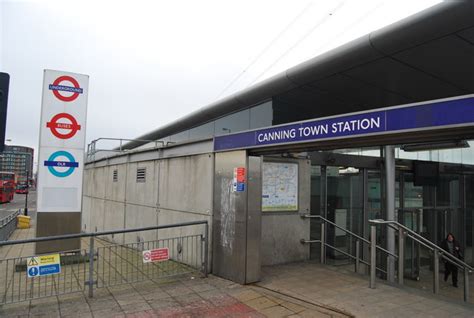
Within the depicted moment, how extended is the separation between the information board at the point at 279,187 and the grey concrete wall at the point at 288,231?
115 mm

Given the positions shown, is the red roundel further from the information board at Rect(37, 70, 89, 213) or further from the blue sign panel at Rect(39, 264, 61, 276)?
Answer: the blue sign panel at Rect(39, 264, 61, 276)

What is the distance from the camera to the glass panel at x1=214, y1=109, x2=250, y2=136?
15242 millimetres

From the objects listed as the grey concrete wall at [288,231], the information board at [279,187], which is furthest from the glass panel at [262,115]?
the information board at [279,187]

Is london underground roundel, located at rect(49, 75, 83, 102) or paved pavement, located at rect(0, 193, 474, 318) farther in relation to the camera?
london underground roundel, located at rect(49, 75, 83, 102)

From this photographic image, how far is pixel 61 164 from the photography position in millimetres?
8781

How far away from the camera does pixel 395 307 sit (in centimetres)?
498

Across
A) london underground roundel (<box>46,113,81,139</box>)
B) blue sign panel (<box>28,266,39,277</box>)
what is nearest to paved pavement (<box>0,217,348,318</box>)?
blue sign panel (<box>28,266,39,277</box>)

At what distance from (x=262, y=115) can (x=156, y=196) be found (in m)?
6.14

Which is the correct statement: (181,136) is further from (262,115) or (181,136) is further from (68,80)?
(68,80)

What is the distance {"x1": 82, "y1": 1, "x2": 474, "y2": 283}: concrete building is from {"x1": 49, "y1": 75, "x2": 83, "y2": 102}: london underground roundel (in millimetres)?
2452

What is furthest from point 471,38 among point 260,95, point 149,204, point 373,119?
point 149,204

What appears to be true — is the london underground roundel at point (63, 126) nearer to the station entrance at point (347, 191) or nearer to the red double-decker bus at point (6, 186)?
the station entrance at point (347, 191)

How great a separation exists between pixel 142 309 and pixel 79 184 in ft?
16.1

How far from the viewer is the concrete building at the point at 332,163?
16.7 feet
